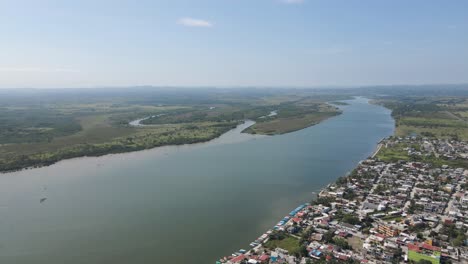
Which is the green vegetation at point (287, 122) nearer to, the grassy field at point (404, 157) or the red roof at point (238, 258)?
the grassy field at point (404, 157)

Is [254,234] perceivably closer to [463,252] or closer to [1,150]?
[463,252]

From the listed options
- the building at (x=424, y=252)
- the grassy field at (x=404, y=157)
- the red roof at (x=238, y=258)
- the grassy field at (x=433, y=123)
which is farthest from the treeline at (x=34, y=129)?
the grassy field at (x=433, y=123)

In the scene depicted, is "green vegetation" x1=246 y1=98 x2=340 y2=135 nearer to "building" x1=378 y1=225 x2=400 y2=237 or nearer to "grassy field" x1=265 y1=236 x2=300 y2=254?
"building" x1=378 y1=225 x2=400 y2=237

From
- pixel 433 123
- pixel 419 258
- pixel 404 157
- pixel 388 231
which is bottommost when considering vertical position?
pixel 419 258

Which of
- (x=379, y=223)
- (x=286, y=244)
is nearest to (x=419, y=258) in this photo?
(x=379, y=223)

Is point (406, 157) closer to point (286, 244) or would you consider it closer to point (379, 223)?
point (379, 223)

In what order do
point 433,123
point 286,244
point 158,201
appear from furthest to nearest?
point 433,123
point 158,201
point 286,244

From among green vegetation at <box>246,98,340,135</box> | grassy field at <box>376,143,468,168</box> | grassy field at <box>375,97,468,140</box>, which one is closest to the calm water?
grassy field at <box>376,143,468,168</box>
